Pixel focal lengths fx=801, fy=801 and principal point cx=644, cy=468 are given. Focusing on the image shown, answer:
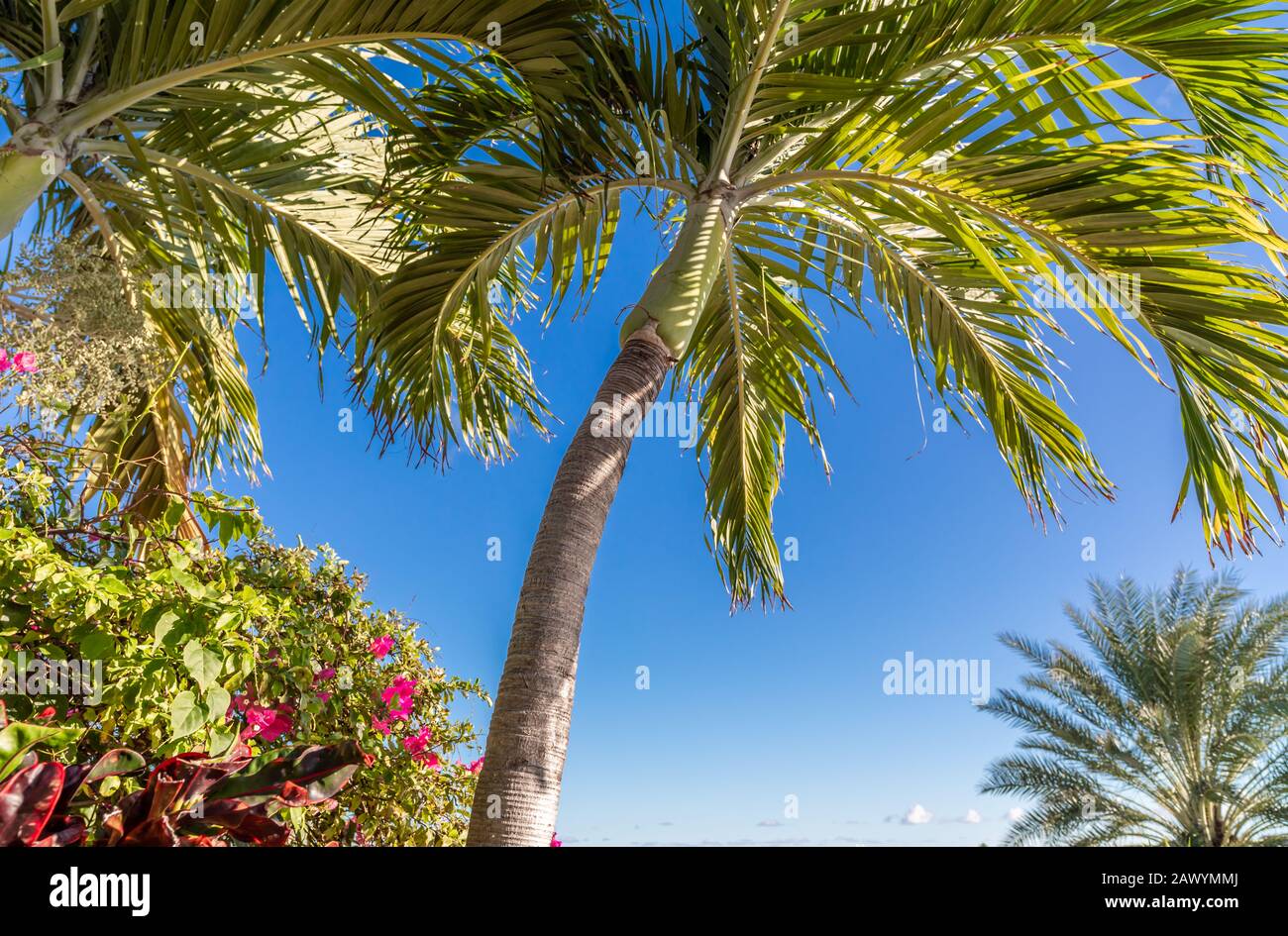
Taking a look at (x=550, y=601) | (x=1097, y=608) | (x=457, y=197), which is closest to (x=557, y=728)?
(x=550, y=601)

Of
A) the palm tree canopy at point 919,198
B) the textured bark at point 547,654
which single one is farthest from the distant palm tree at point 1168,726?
the textured bark at point 547,654

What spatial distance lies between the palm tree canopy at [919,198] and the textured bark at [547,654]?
2.28 ft

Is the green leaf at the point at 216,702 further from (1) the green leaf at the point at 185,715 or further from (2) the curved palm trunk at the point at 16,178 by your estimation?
(2) the curved palm trunk at the point at 16,178

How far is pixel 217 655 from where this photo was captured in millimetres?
1575

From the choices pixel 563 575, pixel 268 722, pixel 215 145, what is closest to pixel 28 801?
pixel 268 722

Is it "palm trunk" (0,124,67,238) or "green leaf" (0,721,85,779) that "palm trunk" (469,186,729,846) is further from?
"palm trunk" (0,124,67,238)

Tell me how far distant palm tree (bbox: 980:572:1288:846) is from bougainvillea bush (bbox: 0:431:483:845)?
27.2ft

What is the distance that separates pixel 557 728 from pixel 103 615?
3.93 feet

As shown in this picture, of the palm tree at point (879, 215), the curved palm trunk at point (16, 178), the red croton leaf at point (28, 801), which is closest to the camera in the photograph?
the red croton leaf at point (28, 801)

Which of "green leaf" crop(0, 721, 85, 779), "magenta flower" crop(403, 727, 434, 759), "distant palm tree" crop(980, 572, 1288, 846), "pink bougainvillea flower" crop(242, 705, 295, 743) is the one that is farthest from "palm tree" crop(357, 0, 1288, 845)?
"distant palm tree" crop(980, 572, 1288, 846)

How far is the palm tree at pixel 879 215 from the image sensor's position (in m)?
2.75

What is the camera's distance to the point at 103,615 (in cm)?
176

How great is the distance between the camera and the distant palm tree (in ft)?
28.2
